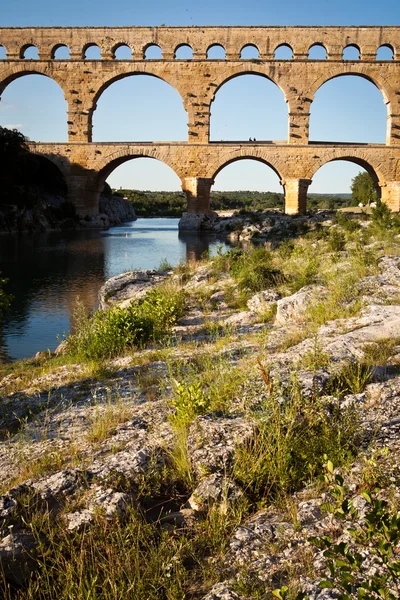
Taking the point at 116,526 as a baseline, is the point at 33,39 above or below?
above

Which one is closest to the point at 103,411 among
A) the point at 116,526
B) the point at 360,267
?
the point at 116,526

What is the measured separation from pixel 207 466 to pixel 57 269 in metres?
12.8

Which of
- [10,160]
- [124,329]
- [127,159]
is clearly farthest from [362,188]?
[124,329]

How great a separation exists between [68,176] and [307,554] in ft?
88.9

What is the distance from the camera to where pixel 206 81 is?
25.3m

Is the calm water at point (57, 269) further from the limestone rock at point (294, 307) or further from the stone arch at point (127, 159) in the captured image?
the limestone rock at point (294, 307)

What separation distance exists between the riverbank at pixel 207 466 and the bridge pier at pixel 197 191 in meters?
21.6

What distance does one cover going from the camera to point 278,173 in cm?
2545

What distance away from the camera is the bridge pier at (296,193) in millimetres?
25062

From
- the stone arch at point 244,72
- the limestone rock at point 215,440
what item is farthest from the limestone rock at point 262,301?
the stone arch at point 244,72

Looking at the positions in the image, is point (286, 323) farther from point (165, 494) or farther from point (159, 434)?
point (165, 494)

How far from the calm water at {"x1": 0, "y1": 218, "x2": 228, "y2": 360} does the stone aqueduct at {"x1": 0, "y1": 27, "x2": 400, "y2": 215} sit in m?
4.50

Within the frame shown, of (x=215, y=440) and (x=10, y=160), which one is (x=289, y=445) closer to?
(x=215, y=440)

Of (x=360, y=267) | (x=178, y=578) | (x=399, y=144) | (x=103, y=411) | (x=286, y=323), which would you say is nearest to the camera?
(x=178, y=578)
